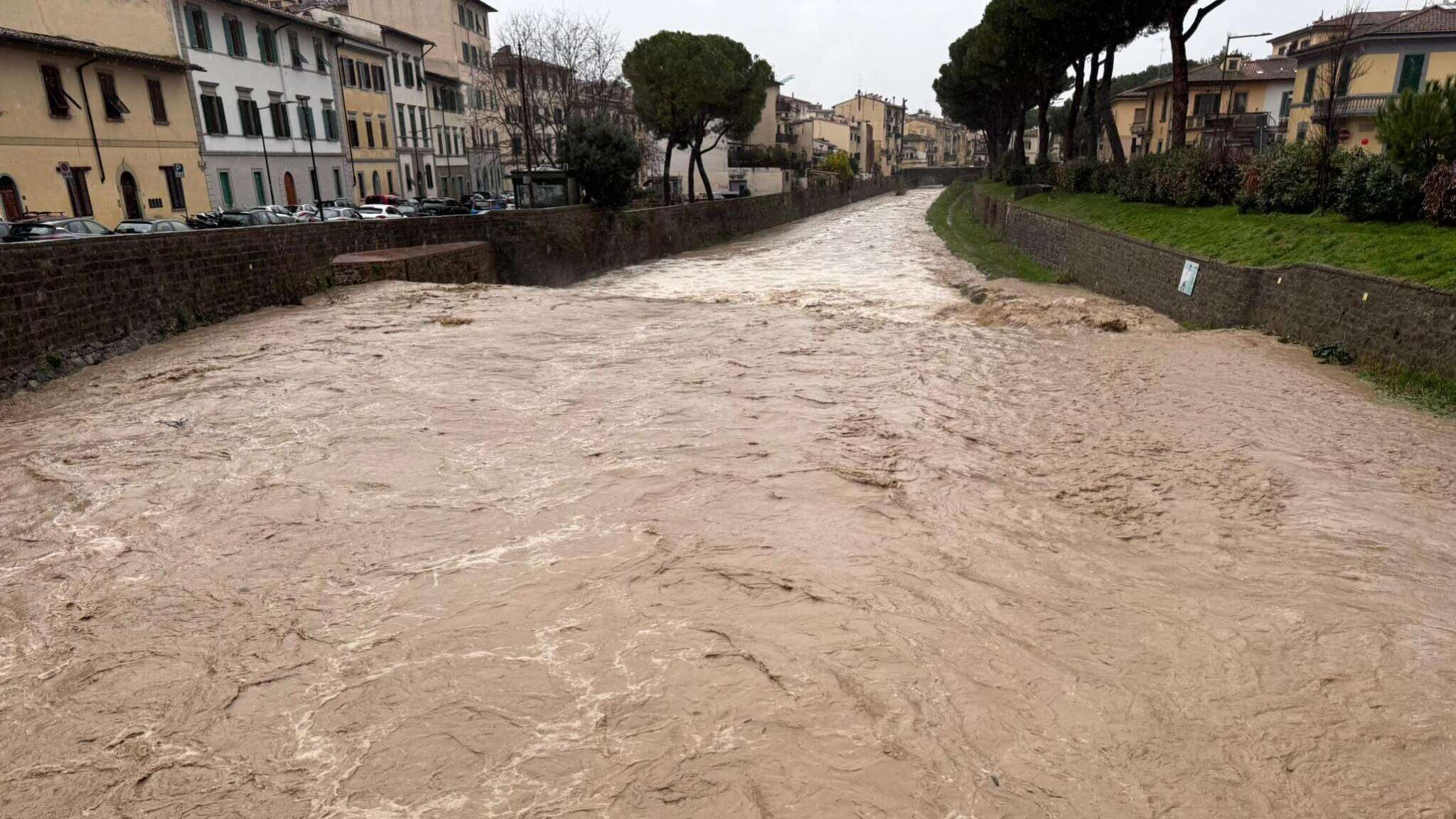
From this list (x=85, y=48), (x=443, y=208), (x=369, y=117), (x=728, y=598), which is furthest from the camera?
(x=369, y=117)

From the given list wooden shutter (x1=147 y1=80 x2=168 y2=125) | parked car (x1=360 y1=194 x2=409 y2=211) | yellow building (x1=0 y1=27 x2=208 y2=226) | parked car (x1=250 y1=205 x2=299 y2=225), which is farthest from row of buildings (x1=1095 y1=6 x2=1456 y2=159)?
wooden shutter (x1=147 y1=80 x2=168 y2=125)

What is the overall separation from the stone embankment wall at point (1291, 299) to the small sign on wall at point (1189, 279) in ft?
0.34

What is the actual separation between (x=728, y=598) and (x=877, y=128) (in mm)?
120334

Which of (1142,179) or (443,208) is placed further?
(443,208)

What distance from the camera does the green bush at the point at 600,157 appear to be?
3045cm

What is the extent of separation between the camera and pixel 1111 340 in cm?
1570

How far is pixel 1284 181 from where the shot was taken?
17.5 meters

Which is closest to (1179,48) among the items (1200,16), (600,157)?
(1200,16)

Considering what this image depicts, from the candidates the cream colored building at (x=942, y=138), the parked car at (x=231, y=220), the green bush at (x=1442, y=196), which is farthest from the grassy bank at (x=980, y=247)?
the cream colored building at (x=942, y=138)

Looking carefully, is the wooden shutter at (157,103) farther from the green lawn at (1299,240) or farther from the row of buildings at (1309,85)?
the row of buildings at (1309,85)

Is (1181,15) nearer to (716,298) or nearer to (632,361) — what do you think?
(716,298)

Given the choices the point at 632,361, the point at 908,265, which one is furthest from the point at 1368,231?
the point at 908,265

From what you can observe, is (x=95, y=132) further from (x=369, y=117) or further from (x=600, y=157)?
(x=369, y=117)

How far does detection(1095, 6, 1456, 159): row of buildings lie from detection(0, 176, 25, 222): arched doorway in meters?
36.2
